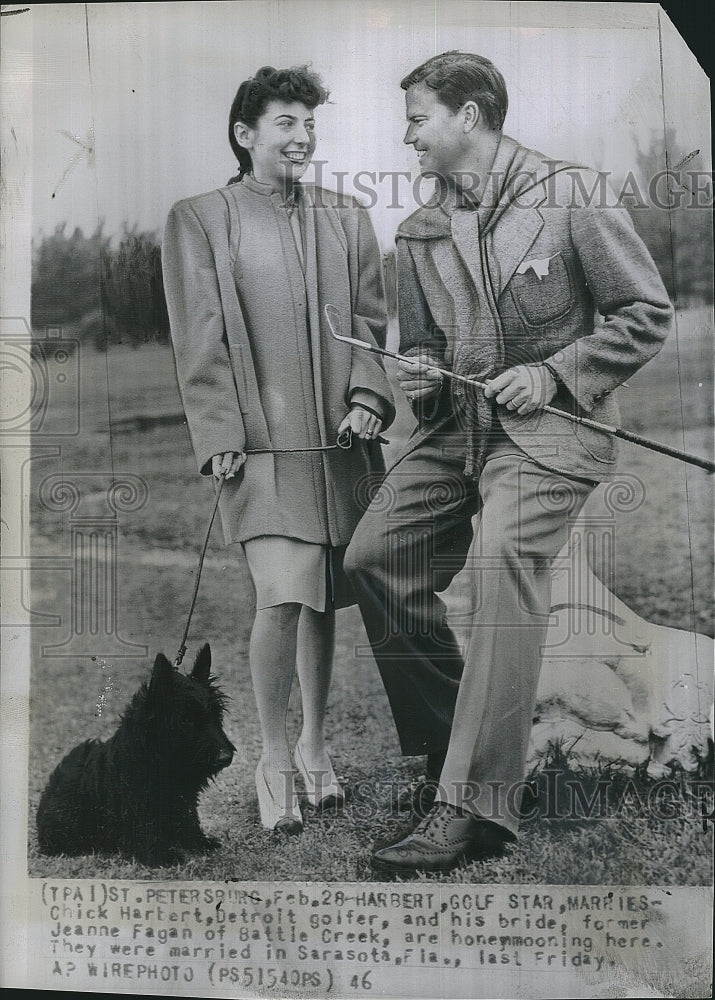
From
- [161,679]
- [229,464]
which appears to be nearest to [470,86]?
[229,464]

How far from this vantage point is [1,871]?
3.83 metres

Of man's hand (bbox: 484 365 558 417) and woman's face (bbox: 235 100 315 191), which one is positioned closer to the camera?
man's hand (bbox: 484 365 558 417)

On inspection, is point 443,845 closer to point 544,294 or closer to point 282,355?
point 282,355

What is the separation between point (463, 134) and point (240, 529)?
192 centimetres

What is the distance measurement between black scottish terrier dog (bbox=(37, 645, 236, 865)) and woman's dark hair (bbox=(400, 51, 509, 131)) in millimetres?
2551

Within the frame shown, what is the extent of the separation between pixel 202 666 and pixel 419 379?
152cm

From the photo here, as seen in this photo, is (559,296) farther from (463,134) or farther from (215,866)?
(215,866)

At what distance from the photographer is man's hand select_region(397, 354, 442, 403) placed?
374 cm

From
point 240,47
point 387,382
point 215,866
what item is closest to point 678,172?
point 387,382

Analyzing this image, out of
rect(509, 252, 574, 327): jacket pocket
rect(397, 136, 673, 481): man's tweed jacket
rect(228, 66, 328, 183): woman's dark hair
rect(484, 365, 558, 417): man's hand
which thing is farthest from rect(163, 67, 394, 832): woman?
rect(509, 252, 574, 327): jacket pocket

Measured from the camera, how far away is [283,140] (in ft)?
12.5

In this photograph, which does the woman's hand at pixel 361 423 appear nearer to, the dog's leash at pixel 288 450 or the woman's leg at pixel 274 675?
the dog's leash at pixel 288 450

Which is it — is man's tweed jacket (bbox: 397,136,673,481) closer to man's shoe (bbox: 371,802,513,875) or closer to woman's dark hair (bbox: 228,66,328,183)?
woman's dark hair (bbox: 228,66,328,183)

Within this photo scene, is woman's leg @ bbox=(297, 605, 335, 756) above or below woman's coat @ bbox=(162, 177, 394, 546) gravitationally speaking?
below
